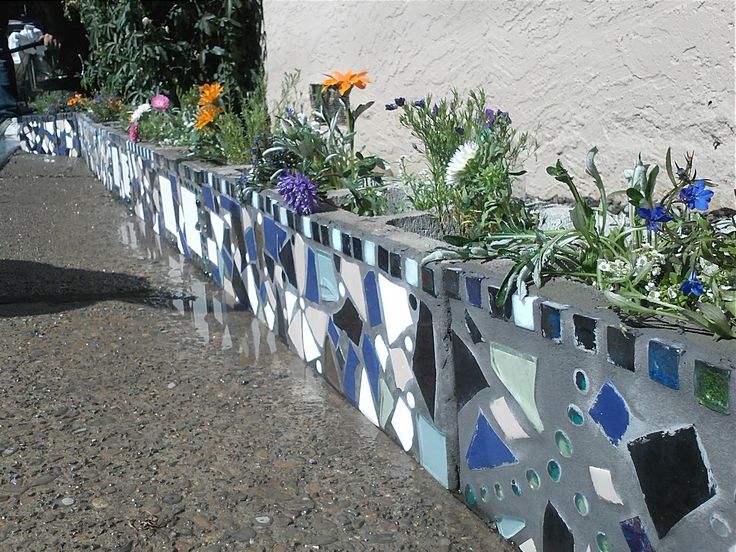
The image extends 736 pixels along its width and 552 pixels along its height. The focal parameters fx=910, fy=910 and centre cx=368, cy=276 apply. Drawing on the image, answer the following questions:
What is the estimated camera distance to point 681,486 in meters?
1.81

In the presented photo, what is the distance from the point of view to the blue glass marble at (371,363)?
316 centimetres

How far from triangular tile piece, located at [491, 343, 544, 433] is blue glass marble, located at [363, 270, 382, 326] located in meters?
0.70

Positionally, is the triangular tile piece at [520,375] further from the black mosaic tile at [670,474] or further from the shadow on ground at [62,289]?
the shadow on ground at [62,289]

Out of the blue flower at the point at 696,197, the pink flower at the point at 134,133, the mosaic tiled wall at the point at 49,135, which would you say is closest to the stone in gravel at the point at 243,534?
the blue flower at the point at 696,197

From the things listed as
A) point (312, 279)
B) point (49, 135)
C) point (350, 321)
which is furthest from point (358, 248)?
point (49, 135)

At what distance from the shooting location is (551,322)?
212 cm

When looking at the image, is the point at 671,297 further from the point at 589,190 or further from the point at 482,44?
the point at 482,44

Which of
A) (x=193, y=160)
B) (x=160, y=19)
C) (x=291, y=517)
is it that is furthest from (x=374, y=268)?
(x=160, y=19)

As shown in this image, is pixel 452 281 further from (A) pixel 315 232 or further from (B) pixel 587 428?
(A) pixel 315 232

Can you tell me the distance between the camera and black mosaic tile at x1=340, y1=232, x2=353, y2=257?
320 centimetres

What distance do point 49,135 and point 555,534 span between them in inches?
481

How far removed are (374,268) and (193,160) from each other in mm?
2773

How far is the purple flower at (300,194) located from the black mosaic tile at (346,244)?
0.33 m

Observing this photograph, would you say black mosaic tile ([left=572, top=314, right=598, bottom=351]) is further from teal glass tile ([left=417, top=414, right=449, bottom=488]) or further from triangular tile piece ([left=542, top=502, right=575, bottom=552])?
teal glass tile ([left=417, top=414, right=449, bottom=488])
